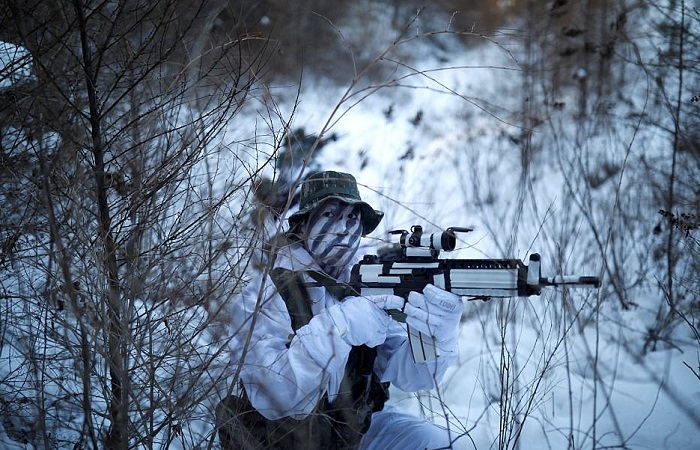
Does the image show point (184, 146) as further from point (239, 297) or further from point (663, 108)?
point (663, 108)

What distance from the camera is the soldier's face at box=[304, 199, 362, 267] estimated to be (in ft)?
9.50

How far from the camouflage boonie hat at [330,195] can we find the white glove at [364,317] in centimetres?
44

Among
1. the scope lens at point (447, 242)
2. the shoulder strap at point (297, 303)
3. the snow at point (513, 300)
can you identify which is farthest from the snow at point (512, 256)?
the shoulder strap at point (297, 303)

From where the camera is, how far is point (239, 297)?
8.69ft

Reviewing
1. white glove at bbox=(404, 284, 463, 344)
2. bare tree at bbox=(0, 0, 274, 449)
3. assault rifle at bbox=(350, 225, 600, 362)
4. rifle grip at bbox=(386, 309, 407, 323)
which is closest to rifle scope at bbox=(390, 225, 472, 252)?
assault rifle at bbox=(350, 225, 600, 362)

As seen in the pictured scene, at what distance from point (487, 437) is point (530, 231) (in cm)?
293

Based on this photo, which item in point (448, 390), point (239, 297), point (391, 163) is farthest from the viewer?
point (391, 163)

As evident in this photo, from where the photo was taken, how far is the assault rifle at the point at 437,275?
2.41m

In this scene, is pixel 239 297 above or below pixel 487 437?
above

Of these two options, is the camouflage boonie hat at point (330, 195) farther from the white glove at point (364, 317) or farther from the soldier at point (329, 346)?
the white glove at point (364, 317)

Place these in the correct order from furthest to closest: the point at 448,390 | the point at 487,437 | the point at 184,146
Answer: the point at 448,390 → the point at 487,437 → the point at 184,146

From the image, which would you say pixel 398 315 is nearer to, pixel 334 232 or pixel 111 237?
pixel 334 232

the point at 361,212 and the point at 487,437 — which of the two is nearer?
the point at 361,212

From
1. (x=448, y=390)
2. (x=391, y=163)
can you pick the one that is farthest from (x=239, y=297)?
(x=391, y=163)
